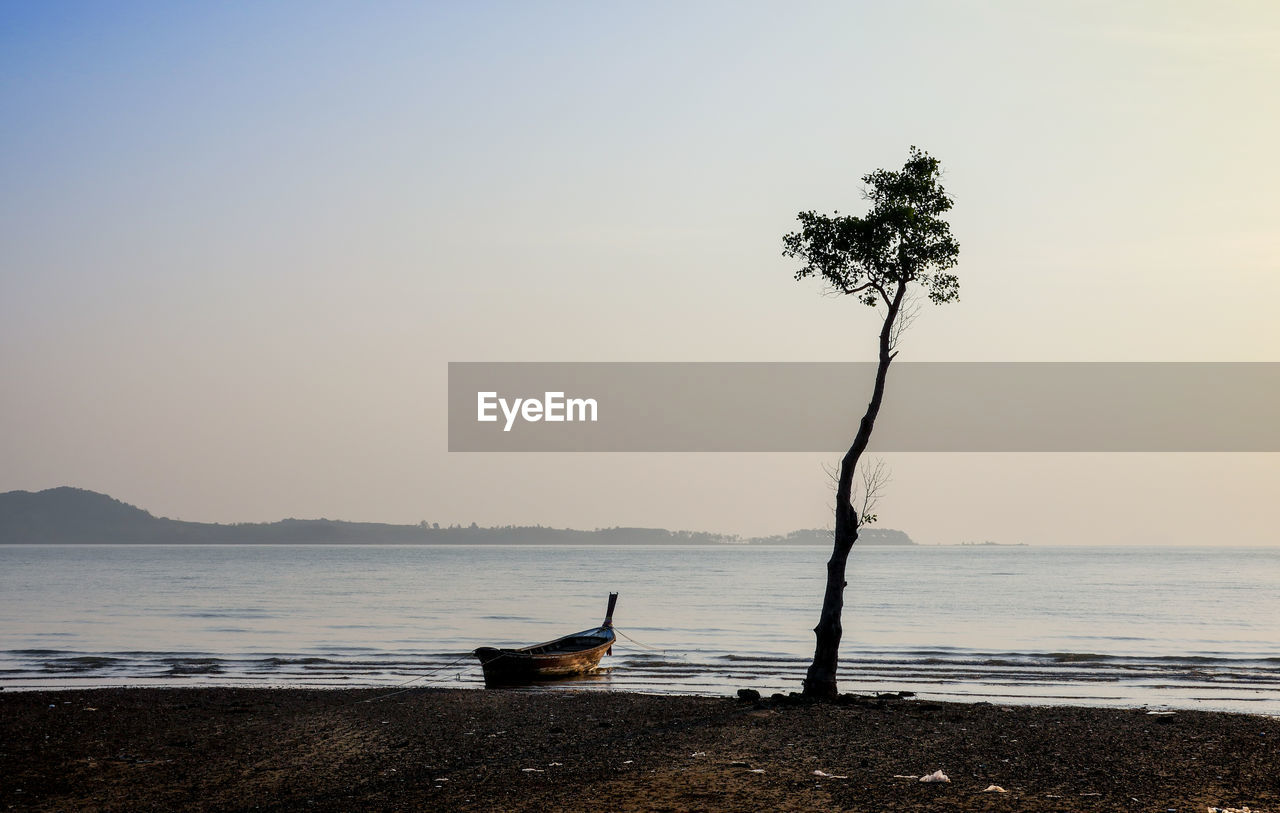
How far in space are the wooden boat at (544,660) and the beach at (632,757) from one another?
27.7ft

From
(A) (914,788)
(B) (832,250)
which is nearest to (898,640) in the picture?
(B) (832,250)

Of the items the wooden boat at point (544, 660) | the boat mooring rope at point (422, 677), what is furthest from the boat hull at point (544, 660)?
the boat mooring rope at point (422, 677)

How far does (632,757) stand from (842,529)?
7918 mm

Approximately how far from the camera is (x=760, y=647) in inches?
1571

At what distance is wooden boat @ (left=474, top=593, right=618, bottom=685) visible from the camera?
28.2m

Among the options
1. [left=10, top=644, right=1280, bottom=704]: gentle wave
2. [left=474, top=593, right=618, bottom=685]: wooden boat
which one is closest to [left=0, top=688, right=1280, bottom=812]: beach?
[left=474, top=593, right=618, bottom=685]: wooden boat

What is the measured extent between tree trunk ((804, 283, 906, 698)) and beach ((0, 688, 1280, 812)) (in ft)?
2.91

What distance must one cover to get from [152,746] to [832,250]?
47.3 ft

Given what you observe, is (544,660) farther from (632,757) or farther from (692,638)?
(692,638)

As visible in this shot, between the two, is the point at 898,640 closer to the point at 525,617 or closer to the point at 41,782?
the point at 525,617

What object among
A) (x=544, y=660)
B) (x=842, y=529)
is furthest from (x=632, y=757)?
(x=544, y=660)

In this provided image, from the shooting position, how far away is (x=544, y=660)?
29.5m

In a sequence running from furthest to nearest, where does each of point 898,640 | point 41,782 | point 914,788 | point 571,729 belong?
point 898,640 < point 571,729 < point 41,782 < point 914,788

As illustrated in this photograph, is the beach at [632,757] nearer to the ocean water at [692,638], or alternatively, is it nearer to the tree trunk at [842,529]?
the tree trunk at [842,529]
